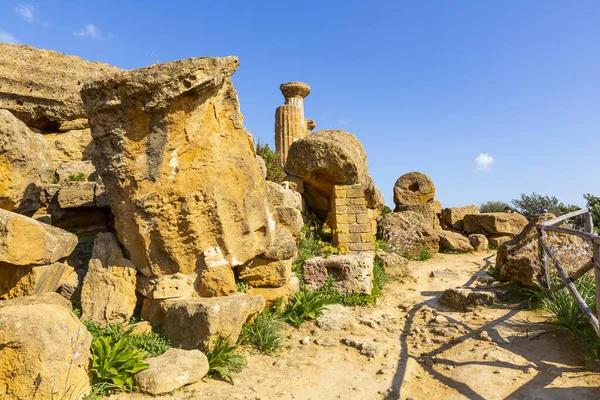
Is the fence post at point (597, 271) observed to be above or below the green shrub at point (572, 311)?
above

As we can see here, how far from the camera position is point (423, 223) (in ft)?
35.3

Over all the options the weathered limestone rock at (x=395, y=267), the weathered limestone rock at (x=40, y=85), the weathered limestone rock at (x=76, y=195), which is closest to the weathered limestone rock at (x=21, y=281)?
the weathered limestone rock at (x=76, y=195)

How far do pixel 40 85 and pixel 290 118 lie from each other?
8861 millimetres

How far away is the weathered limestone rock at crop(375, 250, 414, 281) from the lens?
7.45 meters

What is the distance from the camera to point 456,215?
14391 millimetres

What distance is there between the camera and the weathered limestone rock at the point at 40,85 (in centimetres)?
618

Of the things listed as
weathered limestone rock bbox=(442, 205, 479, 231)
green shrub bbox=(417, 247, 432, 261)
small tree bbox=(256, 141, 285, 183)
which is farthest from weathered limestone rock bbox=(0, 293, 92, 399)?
weathered limestone rock bbox=(442, 205, 479, 231)

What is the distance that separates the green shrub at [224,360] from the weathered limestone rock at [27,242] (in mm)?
1799

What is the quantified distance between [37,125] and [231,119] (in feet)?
14.3

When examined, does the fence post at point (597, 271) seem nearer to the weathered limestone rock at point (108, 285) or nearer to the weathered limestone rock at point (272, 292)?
the weathered limestone rock at point (272, 292)

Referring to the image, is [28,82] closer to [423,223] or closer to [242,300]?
[242,300]

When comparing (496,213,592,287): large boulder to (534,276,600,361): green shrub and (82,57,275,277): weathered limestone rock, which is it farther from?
(82,57,275,277): weathered limestone rock

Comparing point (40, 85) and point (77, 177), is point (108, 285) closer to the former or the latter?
point (77, 177)

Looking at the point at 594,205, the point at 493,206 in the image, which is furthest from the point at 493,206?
the point at 594,205
